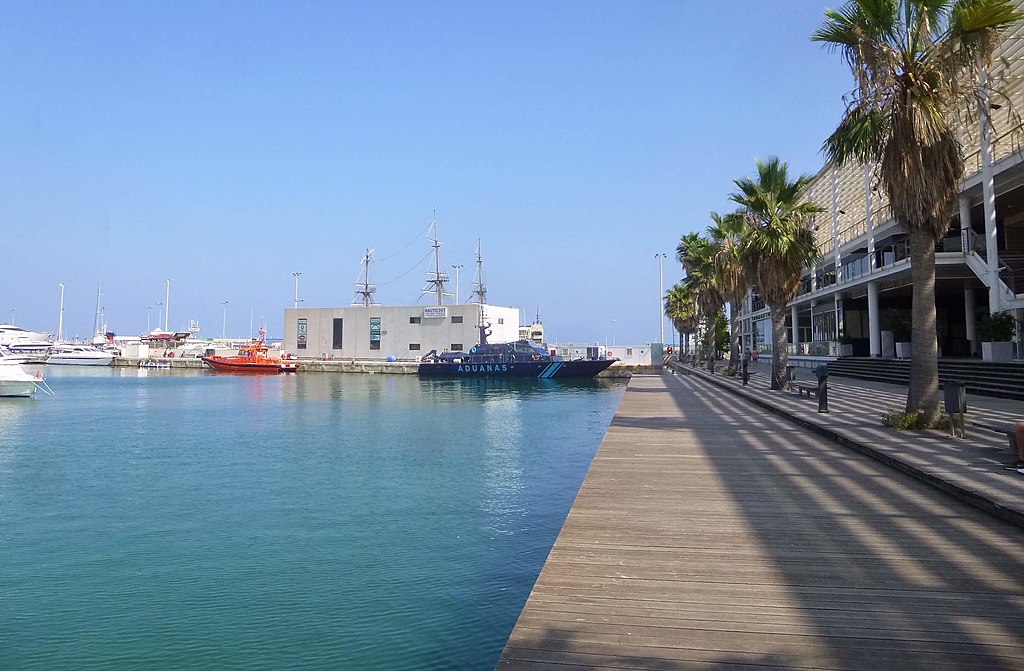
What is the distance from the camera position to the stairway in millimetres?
17625

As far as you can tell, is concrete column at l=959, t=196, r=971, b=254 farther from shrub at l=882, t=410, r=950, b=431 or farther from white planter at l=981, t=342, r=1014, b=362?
shrub at l=882, t=410, r=950, b=431

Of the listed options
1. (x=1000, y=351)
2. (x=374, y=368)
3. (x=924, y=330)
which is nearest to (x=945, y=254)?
(x=1000, y=351)

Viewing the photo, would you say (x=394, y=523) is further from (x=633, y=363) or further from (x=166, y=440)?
(x=633, y=363)

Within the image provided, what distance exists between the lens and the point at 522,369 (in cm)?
6794

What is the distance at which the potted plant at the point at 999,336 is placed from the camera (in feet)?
66.0

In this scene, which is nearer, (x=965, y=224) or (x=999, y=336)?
(x=999, y=336)

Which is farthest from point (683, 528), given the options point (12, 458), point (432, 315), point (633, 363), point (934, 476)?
point (432, 315)

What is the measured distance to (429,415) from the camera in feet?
101

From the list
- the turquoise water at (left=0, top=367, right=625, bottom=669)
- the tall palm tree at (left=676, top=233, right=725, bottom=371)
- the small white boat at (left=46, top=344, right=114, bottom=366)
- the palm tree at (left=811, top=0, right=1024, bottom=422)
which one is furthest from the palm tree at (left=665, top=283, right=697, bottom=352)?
the small white boat at (left=46, top=344, right=114, bottom=366)

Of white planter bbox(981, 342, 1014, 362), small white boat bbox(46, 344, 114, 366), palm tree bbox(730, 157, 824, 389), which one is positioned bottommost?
white planter bbox(981, 342, 1014, 362)

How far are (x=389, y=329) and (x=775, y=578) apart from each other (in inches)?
3272

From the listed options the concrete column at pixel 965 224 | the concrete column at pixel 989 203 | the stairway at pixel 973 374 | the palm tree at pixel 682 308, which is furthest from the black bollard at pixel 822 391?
the palm tree at pixel 682 308

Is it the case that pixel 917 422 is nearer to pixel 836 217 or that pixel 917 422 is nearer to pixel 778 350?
pixel 778 350

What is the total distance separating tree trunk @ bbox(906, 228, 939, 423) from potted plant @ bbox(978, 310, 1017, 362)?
10666 mm
